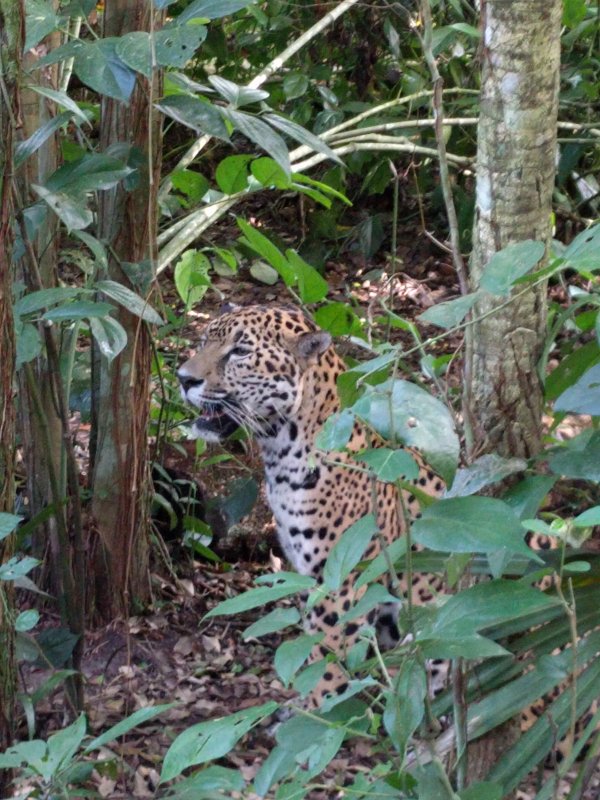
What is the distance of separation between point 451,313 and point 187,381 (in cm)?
250

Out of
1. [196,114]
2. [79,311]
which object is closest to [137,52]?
[196,114]

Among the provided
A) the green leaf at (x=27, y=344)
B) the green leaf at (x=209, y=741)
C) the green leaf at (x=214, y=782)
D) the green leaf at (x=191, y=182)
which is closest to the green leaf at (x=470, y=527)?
the green leaf at (x=209, y=741)

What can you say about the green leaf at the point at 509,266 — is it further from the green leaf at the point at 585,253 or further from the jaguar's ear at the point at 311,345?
the jaguar's ear at the point at 311,345

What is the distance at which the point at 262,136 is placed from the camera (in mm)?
3158

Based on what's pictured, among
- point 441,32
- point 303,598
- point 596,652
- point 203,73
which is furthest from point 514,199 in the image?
point 203,73

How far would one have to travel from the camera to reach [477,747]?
8.70 ft

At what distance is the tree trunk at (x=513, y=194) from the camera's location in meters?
2.54

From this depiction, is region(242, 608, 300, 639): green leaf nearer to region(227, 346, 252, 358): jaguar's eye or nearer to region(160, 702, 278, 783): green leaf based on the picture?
region(160, 702, 278, 783): green leaf

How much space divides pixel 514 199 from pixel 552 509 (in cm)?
346

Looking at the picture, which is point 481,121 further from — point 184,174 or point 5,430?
point 184,174

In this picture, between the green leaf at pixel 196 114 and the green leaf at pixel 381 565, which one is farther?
the green leaf at pixel 196 114

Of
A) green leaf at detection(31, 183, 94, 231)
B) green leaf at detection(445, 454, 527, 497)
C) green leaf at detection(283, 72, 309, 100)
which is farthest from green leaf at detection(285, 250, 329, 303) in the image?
green leaf at detection(283, 72, 309, 100)

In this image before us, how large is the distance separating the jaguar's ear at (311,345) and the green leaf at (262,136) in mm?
1353

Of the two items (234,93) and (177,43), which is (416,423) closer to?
(177,43)
